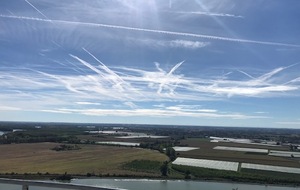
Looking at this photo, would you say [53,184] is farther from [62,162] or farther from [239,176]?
[62,162]

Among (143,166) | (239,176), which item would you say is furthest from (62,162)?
(239,176)

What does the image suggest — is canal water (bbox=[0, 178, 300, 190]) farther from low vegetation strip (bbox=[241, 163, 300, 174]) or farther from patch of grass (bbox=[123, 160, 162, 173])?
low vegetation strip (bbox=[241, 163, 300, 174])

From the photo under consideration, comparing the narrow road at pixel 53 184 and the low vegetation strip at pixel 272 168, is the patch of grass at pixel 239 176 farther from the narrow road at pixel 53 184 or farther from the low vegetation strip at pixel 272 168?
the narrow road at pixel 53 184

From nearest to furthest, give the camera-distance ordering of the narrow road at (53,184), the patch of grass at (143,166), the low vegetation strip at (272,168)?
the narrow road at (53,184)
the patch of grass at (143,166)
the low vegetation strip at (272,168)

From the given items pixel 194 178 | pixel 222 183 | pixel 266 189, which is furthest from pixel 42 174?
pixel 266 189

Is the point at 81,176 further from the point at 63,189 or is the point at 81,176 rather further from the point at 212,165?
the point at 63,189

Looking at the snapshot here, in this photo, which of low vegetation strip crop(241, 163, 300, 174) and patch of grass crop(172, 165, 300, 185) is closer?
patch of grass crop(172, 165, 300, 185)

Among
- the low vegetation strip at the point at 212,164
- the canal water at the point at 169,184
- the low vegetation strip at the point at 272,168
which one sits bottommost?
the canal water at the point at 169,184

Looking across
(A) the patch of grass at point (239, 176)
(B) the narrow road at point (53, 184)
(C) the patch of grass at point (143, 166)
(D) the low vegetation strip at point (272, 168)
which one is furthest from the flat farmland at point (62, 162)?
(B) the narrow road at point (53, 184)

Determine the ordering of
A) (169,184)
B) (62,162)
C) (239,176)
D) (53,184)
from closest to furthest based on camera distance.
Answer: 1. (53,184)
2. (169,184)
3. (239,176)
4. (62,162)

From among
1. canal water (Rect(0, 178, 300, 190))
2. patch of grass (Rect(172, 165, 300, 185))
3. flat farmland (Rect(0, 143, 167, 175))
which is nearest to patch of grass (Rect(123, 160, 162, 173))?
flat farmland (Rect(0, 143, 167, 175))

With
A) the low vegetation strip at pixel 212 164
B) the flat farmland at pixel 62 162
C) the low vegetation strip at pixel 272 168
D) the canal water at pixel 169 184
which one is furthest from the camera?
the low vegetation strip at pixel 212 164
